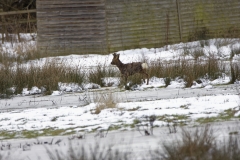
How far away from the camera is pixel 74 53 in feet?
73.6

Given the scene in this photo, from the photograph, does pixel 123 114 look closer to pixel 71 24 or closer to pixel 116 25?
pixel 116 25

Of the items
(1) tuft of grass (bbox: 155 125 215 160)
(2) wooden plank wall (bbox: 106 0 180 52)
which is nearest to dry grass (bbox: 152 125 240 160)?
(1) tuft of grass (bbox: 155 125 215 160)

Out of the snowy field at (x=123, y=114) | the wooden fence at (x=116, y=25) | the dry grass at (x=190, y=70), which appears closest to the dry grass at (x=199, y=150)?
the snowy field at (x=123, y=114)

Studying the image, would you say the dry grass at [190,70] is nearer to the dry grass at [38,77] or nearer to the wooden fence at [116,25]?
the dry grass at [38,77]

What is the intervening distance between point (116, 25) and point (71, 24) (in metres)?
1.90

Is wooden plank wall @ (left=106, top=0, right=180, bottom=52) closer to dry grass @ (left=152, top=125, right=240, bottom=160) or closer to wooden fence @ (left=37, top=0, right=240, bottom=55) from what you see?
wooden fence @ (left=37, top=0, right=240, bottom=55)

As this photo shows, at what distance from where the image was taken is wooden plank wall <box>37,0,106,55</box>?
73.9 ft

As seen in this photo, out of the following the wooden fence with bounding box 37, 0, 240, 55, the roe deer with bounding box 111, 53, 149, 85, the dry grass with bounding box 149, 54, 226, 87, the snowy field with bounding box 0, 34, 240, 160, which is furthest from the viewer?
the wooden fence with bounding box 37, 0, 240, 55

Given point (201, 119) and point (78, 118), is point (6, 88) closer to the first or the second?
point (78, 118)

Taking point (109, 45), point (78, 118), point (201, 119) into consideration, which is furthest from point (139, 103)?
point (109, 45)

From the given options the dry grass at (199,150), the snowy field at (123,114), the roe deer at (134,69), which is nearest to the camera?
the dry grass at (199,150)

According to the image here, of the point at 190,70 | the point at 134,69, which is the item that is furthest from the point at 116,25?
the point at 190,70

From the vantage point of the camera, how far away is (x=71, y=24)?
74.3ft

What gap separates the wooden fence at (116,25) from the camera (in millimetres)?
22531
